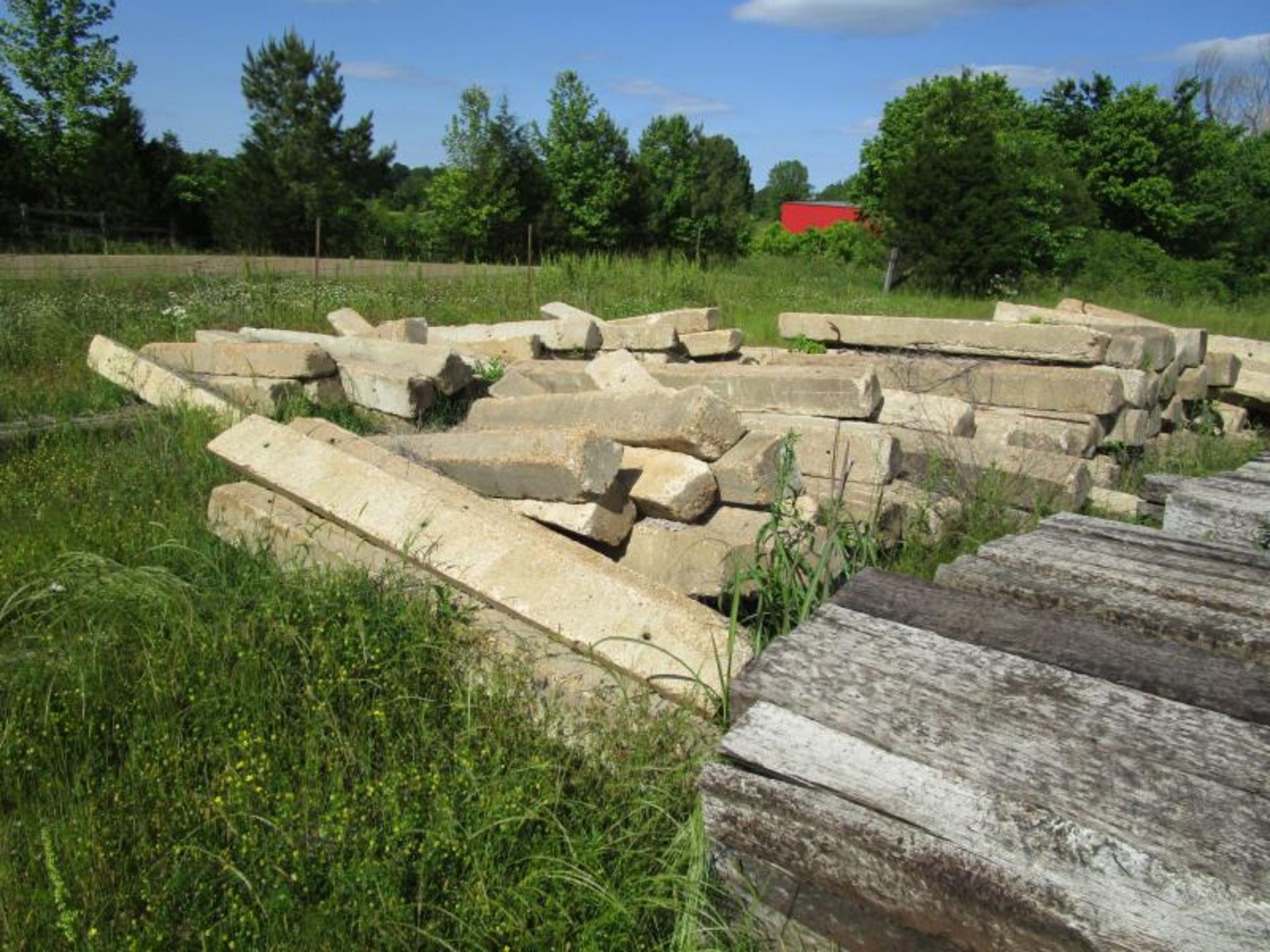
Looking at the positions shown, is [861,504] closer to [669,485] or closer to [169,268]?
[669,485]

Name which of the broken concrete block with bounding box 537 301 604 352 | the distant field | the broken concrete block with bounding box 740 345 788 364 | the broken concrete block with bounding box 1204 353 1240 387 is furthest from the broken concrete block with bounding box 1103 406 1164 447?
the distant field

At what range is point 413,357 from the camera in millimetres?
6234

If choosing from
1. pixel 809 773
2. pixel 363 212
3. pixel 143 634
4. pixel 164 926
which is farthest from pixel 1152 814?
pixel 363 212

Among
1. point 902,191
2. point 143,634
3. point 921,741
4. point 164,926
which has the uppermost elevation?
point 902,191

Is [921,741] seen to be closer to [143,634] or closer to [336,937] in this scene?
[336,937]

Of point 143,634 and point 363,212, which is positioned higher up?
point 363,212

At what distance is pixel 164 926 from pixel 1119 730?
211cm

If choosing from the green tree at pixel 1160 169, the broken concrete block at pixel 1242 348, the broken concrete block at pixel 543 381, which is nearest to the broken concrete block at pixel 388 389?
the broken concrete block at pixel 543 381

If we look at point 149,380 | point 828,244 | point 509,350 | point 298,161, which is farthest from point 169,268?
point 828,244

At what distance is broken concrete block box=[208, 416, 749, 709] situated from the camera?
303 centimetres

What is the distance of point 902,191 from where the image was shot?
23.7m

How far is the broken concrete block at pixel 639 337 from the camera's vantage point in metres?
7.95

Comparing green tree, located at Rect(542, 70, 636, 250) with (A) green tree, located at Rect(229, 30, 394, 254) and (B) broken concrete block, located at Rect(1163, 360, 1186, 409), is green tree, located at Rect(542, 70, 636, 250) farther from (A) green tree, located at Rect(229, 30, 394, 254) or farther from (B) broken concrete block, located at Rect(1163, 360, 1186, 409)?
(B) broken concrete block, located at Rect(1163, 360, 1186, 409)

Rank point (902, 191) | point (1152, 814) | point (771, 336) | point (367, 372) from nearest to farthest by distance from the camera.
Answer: point (1152, 814)
point (367, 372)
point (771, 336)
point (902, 191)
